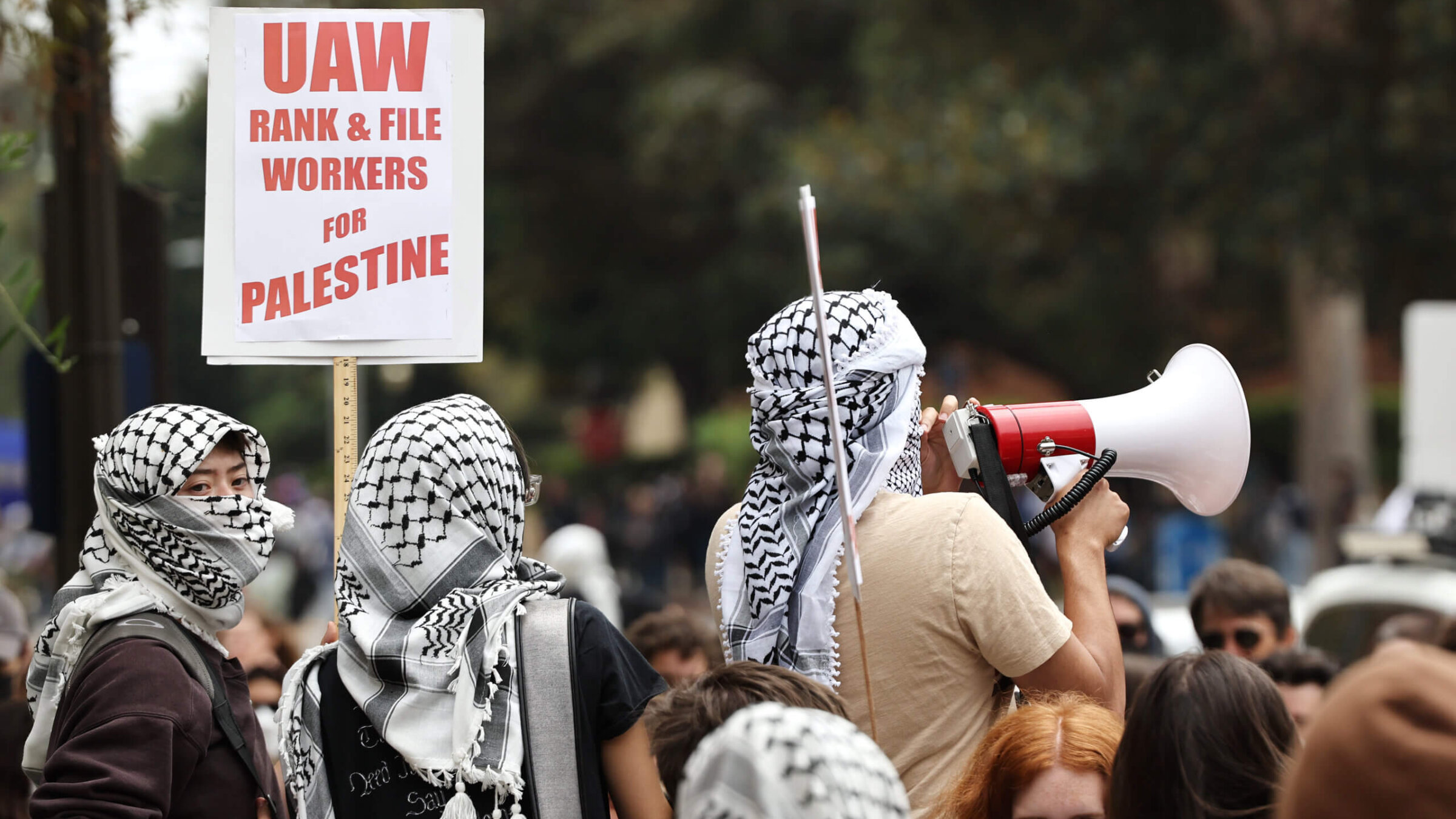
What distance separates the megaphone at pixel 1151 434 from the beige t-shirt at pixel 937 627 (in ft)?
1.19

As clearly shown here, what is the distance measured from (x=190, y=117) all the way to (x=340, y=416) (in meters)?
34.8

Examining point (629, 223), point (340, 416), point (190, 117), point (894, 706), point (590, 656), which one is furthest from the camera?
point (190, 117)

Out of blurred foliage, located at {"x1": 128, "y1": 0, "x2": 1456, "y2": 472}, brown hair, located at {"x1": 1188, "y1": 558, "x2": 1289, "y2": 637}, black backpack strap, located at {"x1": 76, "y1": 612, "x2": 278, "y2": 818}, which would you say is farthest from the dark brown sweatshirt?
blurred foliage, located at {"x1": 128, "y1": 0, "x2": 1456, "y2": 472}

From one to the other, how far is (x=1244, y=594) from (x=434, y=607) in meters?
2.83

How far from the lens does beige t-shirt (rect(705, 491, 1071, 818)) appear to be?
2.43m

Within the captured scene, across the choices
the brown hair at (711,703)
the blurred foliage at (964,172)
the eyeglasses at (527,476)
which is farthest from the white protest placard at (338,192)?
the blurred foliage at (964,172)

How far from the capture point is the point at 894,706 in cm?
253

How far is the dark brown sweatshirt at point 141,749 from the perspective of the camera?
2.32 metres

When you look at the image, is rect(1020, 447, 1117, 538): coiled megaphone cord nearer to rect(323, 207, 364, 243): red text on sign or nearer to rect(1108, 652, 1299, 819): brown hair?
rect(1108, 652, 1299, 819): brown hair

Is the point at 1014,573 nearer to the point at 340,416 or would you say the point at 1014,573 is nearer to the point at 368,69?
the point at 340,416

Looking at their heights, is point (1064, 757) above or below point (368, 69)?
below

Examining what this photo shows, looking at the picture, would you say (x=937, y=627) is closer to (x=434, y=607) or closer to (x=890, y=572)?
(x=890, y=572)

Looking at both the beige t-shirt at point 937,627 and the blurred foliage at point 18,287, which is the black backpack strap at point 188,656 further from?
the blurred foliage at point 18,287

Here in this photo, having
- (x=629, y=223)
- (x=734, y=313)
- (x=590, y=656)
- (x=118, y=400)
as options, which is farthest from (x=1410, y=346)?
(x=629, y=223)
